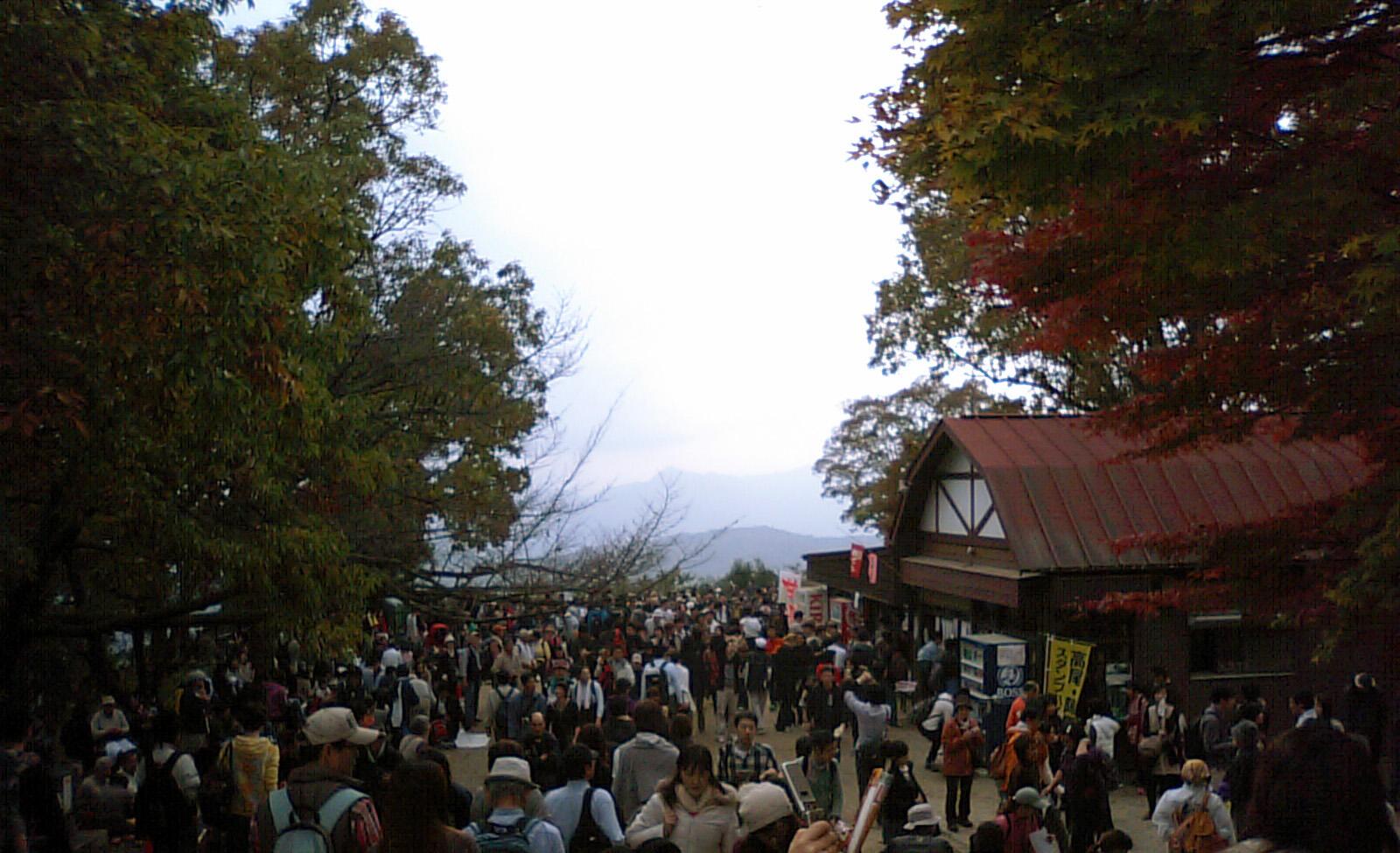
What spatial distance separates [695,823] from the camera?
6195mm

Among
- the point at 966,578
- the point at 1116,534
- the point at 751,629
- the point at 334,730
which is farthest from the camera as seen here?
the point at 751,629

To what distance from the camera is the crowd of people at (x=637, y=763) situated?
4801 mm

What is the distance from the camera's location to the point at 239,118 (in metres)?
9.57

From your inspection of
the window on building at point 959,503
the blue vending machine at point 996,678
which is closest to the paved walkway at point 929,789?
the blue vending machine at point 996,678

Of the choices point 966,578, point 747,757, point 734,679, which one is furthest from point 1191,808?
point 734,679

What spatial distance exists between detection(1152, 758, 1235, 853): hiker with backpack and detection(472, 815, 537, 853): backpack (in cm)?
464

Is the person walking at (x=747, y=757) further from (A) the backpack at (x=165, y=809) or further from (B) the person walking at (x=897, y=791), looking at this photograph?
(A) the backpack at (x=165, y=809)

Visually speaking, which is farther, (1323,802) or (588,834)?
(588,834)

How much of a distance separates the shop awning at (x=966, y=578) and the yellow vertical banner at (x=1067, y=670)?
1021 mm

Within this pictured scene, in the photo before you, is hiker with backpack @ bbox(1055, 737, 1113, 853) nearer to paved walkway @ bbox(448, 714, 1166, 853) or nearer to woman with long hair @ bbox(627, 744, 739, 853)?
paved walkway @ bbox(448, 714, 1166, 853)

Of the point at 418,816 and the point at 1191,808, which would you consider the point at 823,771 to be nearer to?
the point at 1191,808

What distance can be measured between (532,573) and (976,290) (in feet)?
16.2

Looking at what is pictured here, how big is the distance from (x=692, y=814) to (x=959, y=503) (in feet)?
50.2

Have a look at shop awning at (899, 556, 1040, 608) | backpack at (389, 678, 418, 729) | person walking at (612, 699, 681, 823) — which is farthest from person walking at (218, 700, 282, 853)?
shop awning at (899, 556, 1040, 608)
